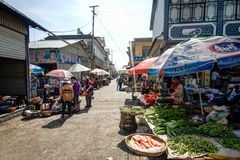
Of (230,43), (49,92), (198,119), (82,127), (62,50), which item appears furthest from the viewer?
(62,50)

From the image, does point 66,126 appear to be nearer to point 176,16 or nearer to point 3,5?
point 3,5

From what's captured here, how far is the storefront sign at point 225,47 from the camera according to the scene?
414 centimetres

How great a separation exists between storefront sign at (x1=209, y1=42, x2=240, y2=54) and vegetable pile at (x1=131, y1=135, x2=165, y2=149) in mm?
2680

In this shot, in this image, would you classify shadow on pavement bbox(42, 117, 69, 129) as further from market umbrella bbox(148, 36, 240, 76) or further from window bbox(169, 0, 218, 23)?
window bbox(169, 0, 218, 23)

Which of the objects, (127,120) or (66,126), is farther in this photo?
(66,126)

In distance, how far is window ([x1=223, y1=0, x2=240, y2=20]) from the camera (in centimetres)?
1145

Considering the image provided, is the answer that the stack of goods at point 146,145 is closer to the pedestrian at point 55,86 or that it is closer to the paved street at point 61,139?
the paved street at point 61,139

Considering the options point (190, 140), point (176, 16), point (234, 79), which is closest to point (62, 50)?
point (176, 16)

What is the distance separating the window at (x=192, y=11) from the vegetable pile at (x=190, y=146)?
10.4 metres

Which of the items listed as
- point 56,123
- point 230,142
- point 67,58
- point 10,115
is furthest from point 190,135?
point 67,58

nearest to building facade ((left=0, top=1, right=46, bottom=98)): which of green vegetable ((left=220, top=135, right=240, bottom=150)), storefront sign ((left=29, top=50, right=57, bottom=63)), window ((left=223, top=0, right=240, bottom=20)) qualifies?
storefront sign ((left=29, top=50, right=57, bottom=63))

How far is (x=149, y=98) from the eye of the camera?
9844mm

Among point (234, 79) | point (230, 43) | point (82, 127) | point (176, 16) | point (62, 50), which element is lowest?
point (82, 127)

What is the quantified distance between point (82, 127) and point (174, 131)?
4.09 m
